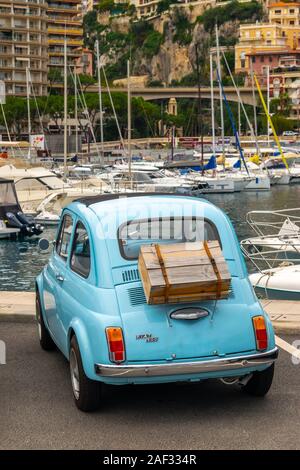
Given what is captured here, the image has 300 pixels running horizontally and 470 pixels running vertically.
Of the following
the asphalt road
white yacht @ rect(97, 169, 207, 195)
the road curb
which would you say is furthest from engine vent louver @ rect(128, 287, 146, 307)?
white yacht @ rect(97, 169, 207, 195)

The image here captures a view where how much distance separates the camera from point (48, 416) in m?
6.99

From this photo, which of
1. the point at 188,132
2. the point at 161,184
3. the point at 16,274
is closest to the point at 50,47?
the point at 188,132

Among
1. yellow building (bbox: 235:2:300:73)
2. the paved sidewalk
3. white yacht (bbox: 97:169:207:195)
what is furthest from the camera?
yellow building (bbox: 235:2:300:73)

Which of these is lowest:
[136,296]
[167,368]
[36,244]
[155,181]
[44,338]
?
[155,181]

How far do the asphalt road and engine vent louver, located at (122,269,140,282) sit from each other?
1.03m

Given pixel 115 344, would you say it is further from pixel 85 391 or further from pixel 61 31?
pixel 61 31

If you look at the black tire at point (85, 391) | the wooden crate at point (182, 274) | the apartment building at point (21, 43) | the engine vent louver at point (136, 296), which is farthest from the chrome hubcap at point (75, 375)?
the apartment building at point (21, 43)

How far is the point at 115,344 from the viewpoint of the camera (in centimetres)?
682

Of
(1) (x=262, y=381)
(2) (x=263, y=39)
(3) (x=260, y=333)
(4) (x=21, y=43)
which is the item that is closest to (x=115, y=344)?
(3) (x=260, y=333)

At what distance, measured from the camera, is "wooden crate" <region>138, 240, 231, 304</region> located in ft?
22.5

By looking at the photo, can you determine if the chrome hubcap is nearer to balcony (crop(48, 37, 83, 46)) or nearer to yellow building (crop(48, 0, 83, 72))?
yellow building (crop(48, 0, 83, 72))

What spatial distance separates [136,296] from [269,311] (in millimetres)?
3727

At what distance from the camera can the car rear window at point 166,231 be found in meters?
7.62

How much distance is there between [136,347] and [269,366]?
119cm
